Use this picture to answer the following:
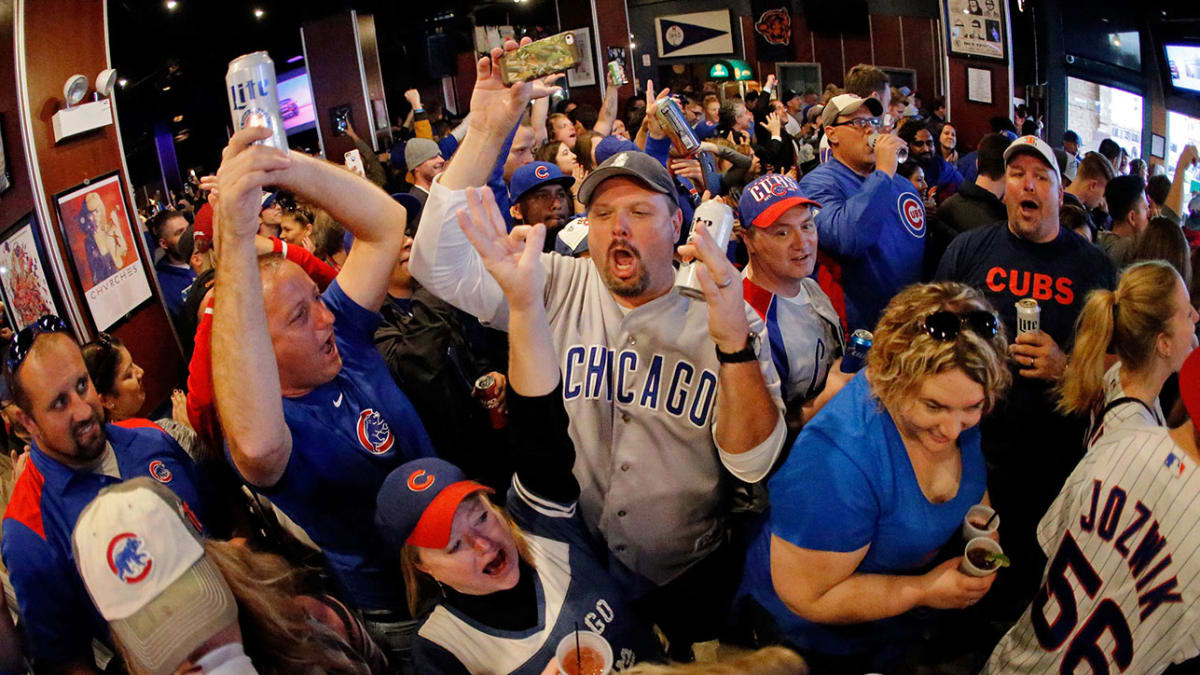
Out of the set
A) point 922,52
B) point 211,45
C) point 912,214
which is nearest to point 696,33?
point 922,52

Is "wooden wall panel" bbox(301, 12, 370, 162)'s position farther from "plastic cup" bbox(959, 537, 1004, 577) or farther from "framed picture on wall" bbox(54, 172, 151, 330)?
"plastic cup" bbox(959, 537, 1004, 577)

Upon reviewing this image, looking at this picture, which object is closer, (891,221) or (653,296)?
(653,296)

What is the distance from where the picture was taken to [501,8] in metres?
18.9

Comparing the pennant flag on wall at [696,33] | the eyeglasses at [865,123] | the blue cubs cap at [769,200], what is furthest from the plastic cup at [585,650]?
the pennant flag on wall at [696,33]

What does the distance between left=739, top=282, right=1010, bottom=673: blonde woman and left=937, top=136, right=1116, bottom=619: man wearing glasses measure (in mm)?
1076

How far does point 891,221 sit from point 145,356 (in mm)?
5134

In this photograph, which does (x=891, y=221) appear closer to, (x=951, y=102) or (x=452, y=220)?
(x=452, y=220)

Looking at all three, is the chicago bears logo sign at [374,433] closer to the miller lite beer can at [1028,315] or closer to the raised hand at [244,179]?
the raised hand at [244,179]

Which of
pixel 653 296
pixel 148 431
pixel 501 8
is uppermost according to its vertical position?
pixel 501 8

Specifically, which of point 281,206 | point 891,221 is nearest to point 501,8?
point 281,206

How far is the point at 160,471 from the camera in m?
2.31

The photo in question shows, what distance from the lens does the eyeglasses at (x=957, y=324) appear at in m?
1.78

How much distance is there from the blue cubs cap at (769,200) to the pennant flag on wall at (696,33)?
1257 cm

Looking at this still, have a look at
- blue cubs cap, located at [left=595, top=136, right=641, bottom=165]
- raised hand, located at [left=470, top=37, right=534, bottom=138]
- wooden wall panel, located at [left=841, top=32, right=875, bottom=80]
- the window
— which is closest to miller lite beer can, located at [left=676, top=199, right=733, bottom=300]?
raised hand, located at [left=470, top=37, right=534, bottom=138]
